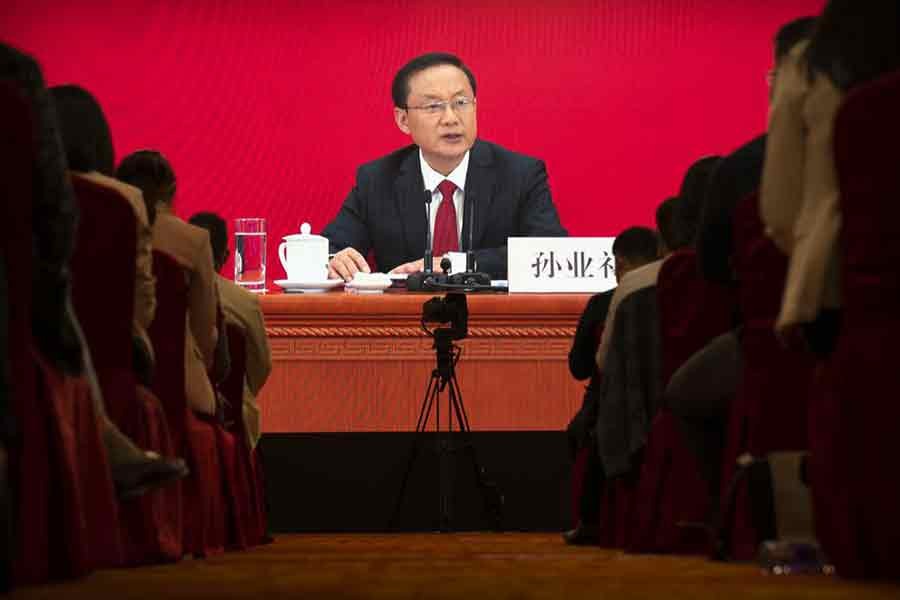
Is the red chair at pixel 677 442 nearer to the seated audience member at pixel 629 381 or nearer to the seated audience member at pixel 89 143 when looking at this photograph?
the seated audience member at pixel 629 381

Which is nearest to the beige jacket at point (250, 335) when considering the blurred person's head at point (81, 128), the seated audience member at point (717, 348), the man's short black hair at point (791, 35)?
the blurred person's head at point (81, 128)

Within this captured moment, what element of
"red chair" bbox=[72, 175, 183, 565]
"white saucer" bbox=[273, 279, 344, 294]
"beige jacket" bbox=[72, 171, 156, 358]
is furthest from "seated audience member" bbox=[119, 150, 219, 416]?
"white saucer" bbox=[273, 279, 344, 294]

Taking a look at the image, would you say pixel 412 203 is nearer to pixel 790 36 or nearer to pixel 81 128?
pixel 81 128

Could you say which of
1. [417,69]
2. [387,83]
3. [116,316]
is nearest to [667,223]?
[116,316]

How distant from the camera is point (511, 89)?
312 inches

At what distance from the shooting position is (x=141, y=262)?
2926 mm

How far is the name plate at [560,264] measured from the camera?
544cm

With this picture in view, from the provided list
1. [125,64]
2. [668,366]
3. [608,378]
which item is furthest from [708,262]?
[125,64]

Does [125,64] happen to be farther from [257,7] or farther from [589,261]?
[589,261]

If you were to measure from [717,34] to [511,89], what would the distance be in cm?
107

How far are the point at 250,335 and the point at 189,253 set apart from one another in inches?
36.7

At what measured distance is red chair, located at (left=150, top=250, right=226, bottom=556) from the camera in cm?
328

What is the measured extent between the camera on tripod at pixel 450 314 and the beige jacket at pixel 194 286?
5.40 feet

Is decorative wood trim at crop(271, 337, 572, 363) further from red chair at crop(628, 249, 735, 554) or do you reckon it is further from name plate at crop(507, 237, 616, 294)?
red chair at crop(628, 249, 735, 554)
